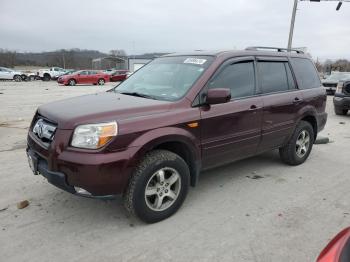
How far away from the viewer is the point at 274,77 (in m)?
4.94

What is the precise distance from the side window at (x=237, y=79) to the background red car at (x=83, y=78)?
26689 mm

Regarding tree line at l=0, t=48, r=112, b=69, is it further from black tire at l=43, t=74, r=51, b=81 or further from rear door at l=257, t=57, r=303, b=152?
rear door at l=257, t=57, r=303, b=152

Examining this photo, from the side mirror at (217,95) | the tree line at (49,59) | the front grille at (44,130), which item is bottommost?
the front grille at (44,130)

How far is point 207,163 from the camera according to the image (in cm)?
405

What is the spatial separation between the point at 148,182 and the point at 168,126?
1.99 feet

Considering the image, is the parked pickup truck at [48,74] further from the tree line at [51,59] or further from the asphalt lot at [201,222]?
the asphalt lot at [201,222]

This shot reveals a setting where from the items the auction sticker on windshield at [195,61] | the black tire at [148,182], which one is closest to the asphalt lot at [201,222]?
the black tire at [148,182]

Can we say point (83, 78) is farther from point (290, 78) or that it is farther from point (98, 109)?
point (98, 109)

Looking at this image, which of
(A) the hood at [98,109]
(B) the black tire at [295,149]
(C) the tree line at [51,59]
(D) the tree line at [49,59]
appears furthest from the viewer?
(C) the tree line at [51,59]

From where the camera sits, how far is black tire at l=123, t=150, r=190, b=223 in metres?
3.29

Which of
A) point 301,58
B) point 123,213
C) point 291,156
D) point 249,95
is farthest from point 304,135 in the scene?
point 123,213

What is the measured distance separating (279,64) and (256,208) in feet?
7.53

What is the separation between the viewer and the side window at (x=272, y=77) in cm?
471

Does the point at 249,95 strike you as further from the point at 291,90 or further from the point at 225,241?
the point at 225,241
